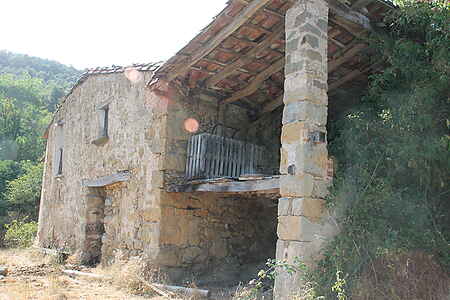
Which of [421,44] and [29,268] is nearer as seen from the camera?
[421,44]

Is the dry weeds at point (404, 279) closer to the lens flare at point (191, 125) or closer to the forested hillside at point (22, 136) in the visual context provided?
the lens flare at point (191, 125)

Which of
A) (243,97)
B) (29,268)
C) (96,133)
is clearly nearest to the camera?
(243,97)

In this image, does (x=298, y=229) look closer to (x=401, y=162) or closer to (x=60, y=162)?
(x=401, y=162)

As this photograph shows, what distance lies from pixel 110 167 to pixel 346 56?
523cm

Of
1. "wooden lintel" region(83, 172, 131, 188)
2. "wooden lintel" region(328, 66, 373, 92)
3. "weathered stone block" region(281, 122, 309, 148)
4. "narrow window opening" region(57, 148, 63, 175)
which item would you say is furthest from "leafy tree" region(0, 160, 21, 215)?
"weathered stone block" region(281, 122, 309, 148)

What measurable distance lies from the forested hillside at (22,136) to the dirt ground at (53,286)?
8.05 m

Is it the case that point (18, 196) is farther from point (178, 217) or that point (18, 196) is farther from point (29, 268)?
point (178, 217)

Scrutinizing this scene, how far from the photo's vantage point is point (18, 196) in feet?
56.6

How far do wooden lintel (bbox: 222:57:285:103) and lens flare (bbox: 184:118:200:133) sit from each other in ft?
2.37

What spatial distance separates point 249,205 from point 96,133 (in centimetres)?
403

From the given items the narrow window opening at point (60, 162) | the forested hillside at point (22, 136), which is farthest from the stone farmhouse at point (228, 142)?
the forested hillside at point (22, 136)

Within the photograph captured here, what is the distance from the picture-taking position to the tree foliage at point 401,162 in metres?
4.54

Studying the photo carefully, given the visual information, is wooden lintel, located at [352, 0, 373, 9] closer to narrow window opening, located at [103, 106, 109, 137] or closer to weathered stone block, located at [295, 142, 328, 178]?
weathered stone block, located at [295, 142, 328, 178]

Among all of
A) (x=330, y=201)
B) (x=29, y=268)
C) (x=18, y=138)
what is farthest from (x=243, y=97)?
(x=18, y=138)
